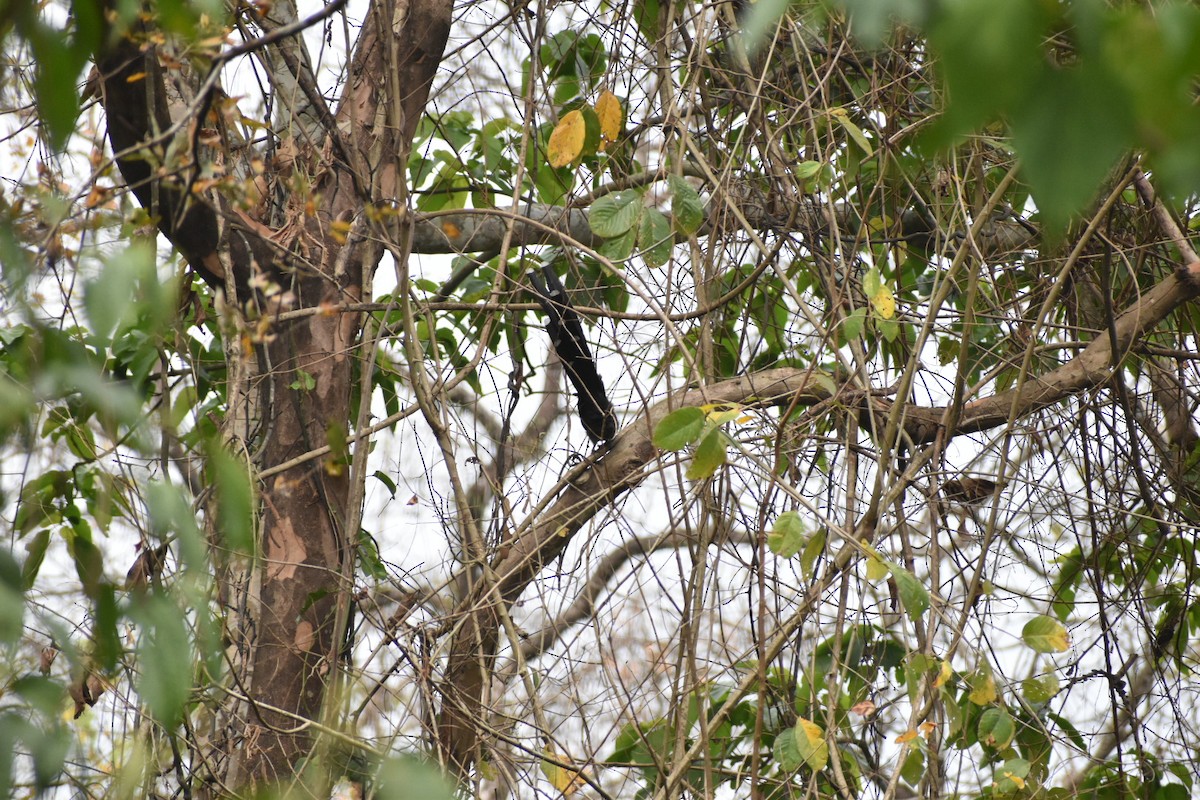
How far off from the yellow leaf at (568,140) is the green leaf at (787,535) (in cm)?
79

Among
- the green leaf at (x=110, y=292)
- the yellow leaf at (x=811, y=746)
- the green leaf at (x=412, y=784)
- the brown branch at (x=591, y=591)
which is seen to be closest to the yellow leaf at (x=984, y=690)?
the yellow leaf at (x=811, y=746)

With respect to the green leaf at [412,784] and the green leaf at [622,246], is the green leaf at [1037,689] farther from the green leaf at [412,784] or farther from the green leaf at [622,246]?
the green leaf at [412,784]

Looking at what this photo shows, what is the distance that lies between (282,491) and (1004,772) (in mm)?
1464

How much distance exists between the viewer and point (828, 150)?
1.97m

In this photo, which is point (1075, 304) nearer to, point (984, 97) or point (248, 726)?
point (248, 726)

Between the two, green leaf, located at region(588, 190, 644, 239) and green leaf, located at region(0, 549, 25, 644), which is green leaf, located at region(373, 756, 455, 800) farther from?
green leaf, located at region(588, 190, 644, 239)

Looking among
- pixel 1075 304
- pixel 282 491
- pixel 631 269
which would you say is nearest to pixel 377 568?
pixel 282 491

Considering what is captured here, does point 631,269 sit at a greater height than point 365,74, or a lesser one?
lesser

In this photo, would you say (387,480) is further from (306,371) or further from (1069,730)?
(1069,730)

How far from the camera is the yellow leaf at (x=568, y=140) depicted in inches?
75.7

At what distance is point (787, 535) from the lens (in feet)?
4.94

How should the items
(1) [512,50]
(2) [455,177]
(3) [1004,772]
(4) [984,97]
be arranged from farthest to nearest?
(2) [455,177] < (1) [512,50] < (3) [1004,772] < (4) [984,97]

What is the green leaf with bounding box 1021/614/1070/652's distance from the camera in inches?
66.0

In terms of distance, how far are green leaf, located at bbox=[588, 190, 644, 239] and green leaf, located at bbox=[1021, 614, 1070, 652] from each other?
93 centimetres
